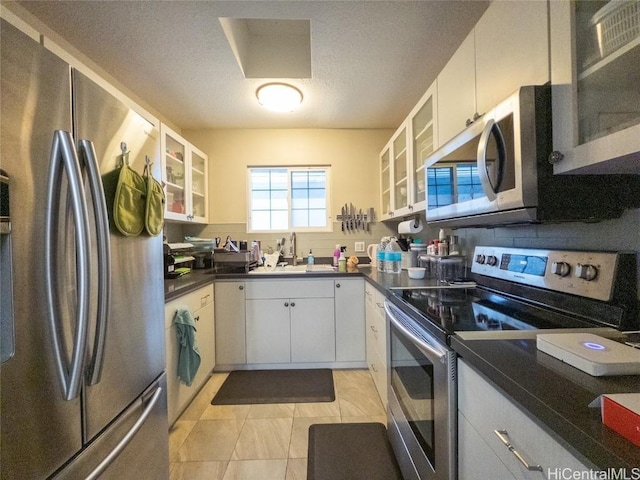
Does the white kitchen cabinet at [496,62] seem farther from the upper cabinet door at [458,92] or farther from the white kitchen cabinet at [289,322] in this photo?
the white kitchen cabinet at [289,322]

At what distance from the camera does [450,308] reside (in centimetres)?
108

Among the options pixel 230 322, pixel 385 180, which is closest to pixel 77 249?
pixel 230 322

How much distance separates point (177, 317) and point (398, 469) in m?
1.48

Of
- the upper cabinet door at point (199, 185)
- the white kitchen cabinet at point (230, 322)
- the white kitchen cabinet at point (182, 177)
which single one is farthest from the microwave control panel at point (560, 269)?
the upper cabinet door at point (199, 185)

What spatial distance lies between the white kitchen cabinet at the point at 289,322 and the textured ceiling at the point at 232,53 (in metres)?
1.62

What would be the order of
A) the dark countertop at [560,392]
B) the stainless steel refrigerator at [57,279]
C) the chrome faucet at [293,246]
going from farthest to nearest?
1. the chrome faucet at [293,246]
2. the stainless steel refrigerator at [57,279]
3. the dark countertop at [560,392]


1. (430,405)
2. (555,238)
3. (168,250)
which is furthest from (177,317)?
(555,238)

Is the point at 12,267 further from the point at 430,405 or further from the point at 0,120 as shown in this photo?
the point at 430,405

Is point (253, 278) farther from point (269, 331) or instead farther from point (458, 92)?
point (458, 92)

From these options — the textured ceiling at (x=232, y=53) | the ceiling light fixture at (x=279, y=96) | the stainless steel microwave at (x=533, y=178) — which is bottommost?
the stainless steel microwave at (x=533, y=178)

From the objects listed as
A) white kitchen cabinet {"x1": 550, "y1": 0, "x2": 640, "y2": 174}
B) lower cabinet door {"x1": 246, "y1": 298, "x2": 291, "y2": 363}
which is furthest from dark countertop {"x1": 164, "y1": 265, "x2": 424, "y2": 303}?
white kitchen cabinet {"x1": 550, "y1": 0, "x2": 640, "y2": 174}

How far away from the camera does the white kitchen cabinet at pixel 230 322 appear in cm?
235

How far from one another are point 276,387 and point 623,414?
82.5 inches

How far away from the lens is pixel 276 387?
83.2 inches
